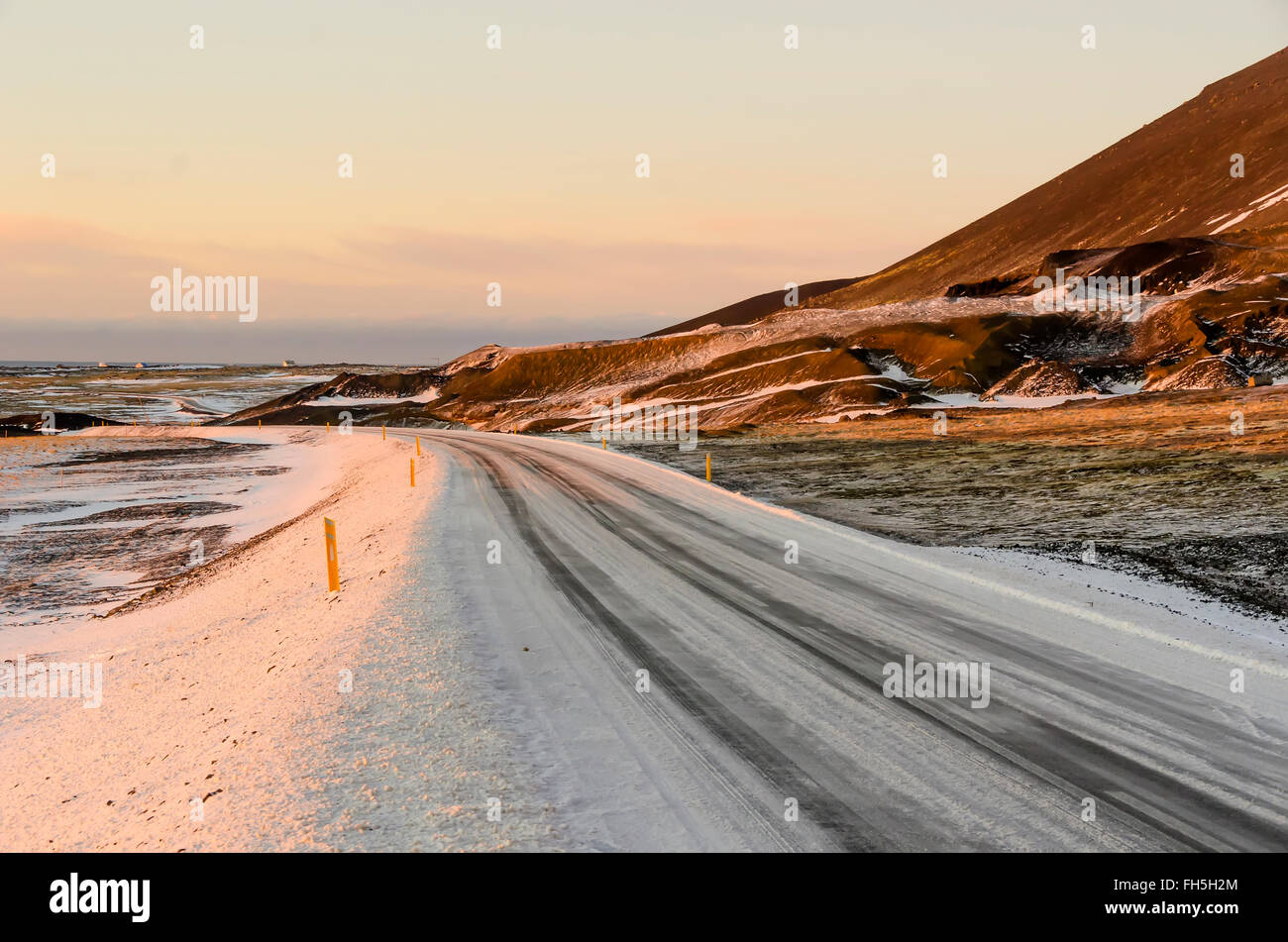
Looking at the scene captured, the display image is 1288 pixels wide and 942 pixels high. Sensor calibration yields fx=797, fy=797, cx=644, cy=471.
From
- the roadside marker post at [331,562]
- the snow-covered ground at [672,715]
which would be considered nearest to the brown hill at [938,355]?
the snow-covered ground at [672,715]

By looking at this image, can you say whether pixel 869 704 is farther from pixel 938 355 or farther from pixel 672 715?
pixel 938 355

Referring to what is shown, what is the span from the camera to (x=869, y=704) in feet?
28.1

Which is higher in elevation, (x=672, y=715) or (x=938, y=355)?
(x=938, y=355)

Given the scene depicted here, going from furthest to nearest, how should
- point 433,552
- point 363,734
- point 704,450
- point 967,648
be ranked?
point 704,450 → point 433,552 → point 967,648 → point 363,734

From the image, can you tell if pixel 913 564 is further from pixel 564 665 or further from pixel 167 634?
pixel 167 634

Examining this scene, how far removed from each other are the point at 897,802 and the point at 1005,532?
13317 millimetres

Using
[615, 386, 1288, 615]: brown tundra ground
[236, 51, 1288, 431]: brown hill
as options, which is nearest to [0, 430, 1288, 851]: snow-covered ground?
[615, 386, 1288, 615]: brown tundra ground

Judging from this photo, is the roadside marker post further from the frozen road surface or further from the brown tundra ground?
the brown tundra ground

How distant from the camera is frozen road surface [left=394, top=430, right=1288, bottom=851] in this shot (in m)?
6.21

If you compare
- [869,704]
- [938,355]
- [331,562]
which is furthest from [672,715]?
[938,355]

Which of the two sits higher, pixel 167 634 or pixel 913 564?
pixel 913 564

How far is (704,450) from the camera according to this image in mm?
40688
